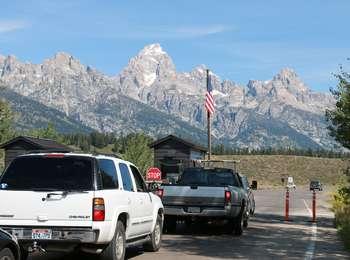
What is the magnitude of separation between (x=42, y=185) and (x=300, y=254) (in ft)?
19.3

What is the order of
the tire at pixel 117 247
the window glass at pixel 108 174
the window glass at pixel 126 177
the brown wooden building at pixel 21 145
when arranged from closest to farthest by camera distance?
the tire at pixel 117 247, the window glass at pixel 108 174, the window glass at pixel 126 177, the brown wooden building at pixel 21 145

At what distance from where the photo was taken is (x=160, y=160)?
176 feet

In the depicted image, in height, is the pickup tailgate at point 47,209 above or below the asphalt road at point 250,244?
above

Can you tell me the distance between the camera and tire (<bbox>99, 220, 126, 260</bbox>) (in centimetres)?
1067

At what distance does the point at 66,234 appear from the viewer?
10.2 meters

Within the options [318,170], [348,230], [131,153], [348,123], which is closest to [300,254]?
[348,230]

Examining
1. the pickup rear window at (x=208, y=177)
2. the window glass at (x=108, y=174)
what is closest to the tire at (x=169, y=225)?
the pickup rear window at (x=208, y=177)

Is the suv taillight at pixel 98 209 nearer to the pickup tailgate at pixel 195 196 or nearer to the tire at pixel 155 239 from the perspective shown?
the tire at pixel 155 239

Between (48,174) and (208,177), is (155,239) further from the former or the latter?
(208,177)

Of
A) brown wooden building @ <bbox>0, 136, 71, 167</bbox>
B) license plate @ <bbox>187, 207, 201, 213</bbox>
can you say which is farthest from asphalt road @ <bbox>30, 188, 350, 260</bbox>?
brown wooden building @ <bbox>0, 136, 71, 167</bbox>

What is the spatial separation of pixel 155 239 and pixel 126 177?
2.23 meters

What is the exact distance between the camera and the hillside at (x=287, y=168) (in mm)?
121938

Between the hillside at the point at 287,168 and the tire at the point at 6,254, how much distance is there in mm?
109287

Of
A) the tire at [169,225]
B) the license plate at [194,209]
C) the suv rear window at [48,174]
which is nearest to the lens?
the suv rear window at [48,174]
